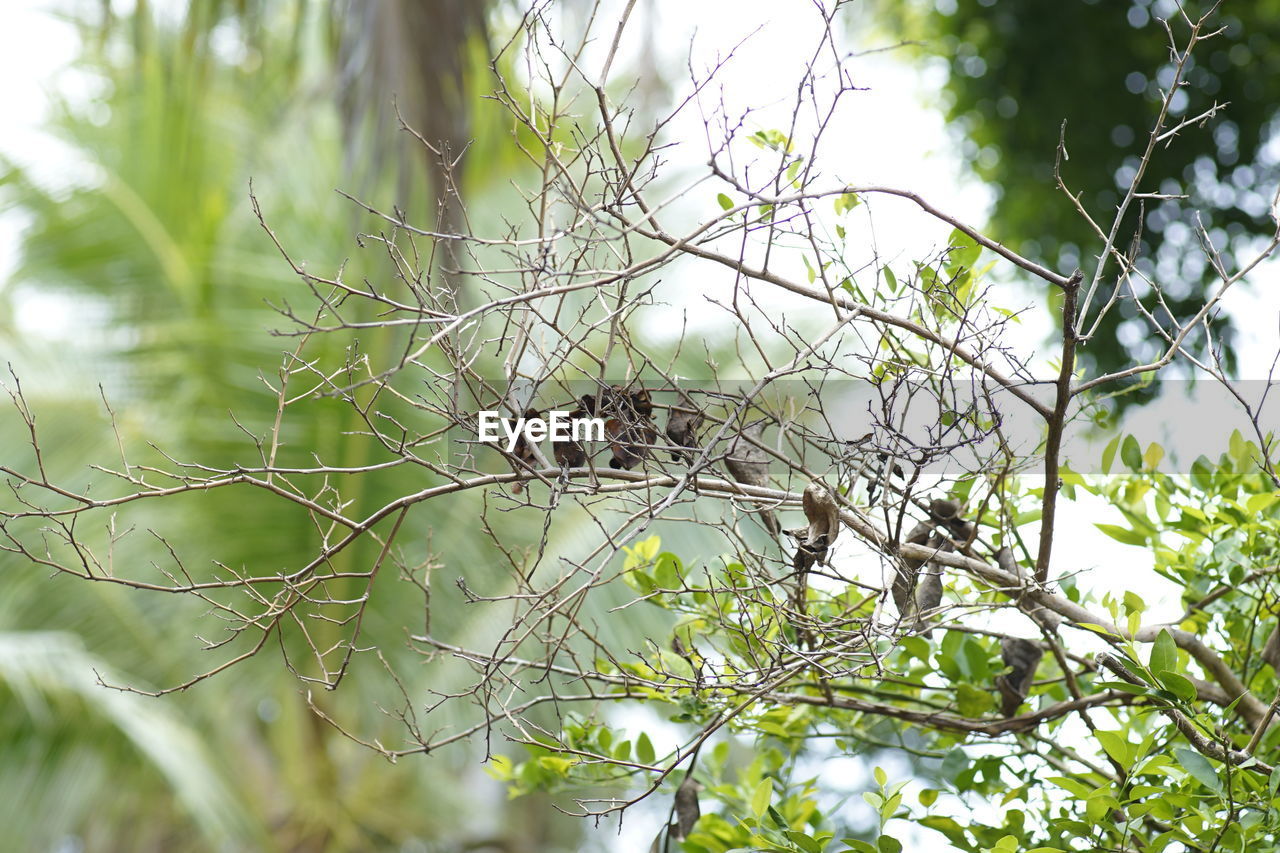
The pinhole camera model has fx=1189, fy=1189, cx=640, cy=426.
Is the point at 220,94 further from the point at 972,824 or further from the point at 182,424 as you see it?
the point at 972,824

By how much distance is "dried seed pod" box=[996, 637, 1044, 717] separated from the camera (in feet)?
4.03

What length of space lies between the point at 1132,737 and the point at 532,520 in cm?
298

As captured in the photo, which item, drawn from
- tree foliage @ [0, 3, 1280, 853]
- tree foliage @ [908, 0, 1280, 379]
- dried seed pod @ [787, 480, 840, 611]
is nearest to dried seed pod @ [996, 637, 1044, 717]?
tree foliage @ [0, 3, 1280, 853]

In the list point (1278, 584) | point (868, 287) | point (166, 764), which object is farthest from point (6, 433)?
point (1278, 584)

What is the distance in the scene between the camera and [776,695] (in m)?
1.15

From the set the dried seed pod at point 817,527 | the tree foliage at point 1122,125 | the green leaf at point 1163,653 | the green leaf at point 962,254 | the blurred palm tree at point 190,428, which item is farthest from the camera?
the blurred palm tree at point 190,428

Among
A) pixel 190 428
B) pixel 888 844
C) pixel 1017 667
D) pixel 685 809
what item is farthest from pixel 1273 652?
pixel 190 428

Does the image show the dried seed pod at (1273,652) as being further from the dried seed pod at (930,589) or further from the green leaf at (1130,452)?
the dried seed pod at (930,589)

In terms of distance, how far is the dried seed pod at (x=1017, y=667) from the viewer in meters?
1.23

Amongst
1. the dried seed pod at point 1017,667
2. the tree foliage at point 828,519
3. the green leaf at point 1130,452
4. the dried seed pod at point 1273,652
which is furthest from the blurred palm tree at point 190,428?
the dried seed pod at point 1273,652

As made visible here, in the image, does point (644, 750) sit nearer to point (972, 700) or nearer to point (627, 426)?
point (972, 700)

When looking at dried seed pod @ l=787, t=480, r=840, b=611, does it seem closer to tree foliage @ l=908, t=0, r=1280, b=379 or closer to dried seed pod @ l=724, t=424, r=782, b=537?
dried seed pod @ l=724, t=424, r=782, b=537

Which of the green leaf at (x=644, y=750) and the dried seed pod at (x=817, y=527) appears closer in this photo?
the dried seed pod at (x=817, y=527)

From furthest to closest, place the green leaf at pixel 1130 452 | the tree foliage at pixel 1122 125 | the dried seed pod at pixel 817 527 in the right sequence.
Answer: the tree foliage at pixel 1122 125, the green leaf at pixel 1130 452, the dried seed pod at pixel 817 527
